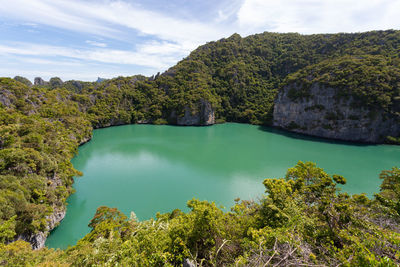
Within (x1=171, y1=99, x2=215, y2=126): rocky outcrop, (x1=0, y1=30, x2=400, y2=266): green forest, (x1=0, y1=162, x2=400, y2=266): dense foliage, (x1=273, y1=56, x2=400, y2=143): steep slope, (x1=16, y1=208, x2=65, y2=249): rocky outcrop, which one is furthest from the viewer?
(x1=171, y1=99, x2=215, y2=126): rocky outcrop

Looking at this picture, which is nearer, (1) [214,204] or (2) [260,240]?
(2) [260,240]

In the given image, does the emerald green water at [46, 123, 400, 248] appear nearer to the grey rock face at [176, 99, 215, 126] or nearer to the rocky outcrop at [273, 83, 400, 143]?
the rocky outcrop at [273, 83, 400, 143]

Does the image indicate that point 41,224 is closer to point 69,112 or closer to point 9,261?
point 9,261

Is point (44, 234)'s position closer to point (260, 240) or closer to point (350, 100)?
point (260, 240)

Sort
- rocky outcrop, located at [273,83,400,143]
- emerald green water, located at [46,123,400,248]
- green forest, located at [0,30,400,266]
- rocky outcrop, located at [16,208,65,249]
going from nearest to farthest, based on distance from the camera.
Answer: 1. green forest, located at [0,30,400,266]
2. rocky outcrop, located at [16,208,65,249]
3. emerald green water, located at [46,123,400,248]
4. rocky outcrop, located at [273,83,400,143]

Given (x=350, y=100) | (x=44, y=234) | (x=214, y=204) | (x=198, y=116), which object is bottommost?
(x=44, y=234)

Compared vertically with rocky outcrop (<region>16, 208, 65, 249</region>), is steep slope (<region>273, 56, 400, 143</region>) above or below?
above

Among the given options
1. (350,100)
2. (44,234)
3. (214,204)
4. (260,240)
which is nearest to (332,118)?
(350,100)

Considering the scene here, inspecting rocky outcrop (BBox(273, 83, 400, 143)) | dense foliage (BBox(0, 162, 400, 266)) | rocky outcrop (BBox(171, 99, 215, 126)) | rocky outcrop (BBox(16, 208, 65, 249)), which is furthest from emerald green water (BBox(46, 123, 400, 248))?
rocky outcrop (BBox(171, 99, 215, 126))
